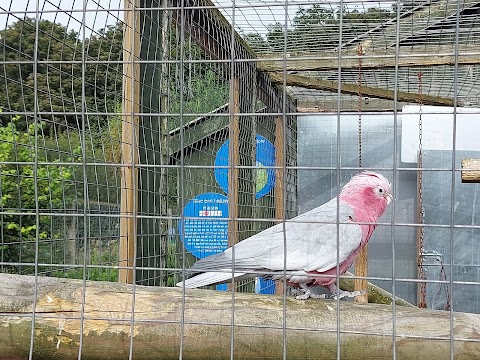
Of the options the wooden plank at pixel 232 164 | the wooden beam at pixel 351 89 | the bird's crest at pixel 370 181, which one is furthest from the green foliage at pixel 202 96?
the bird's crest at pixel 370 181

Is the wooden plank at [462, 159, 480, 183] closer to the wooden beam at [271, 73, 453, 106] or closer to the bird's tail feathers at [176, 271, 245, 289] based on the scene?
the bird's tail feathers at [176, 271, 245, 289]

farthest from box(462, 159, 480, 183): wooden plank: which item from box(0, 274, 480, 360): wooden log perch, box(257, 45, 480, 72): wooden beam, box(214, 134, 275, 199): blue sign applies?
box(214, 134, 275, 199): blue sign

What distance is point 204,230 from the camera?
2705mm

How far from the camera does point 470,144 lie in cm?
352

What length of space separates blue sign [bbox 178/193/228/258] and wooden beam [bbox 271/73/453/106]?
3.66 ft

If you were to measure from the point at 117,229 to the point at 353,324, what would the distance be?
3.86 feet

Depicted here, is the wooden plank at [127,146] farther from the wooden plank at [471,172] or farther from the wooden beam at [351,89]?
the wooden beam at [351,89]

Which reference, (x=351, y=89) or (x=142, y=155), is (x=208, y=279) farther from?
(x=351, y=89)

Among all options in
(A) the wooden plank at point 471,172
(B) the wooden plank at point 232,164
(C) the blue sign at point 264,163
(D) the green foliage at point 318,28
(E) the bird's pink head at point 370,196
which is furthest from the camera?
(C) the blue sign at point 264,163

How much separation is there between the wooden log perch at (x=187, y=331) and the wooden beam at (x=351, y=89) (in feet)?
7.40

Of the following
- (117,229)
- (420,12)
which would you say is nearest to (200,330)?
(117,229)

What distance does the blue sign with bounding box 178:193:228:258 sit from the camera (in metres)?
2.67

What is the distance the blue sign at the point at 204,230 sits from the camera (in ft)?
8.76

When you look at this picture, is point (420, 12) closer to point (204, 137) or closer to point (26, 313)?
point (204, 137)
